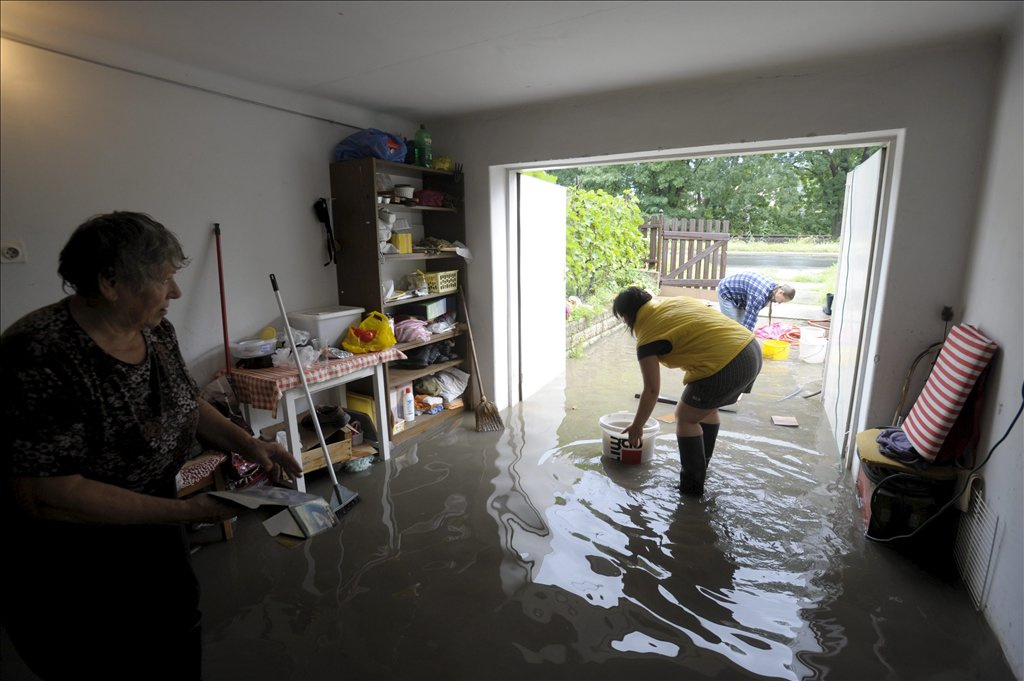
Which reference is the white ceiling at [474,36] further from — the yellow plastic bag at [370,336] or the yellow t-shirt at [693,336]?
the yellow plastic bag at [370,336]

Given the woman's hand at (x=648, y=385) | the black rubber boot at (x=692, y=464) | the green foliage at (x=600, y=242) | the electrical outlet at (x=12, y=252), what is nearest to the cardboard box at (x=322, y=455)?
the electrical outlet at (x=12, y=252)

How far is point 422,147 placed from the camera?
3.61m

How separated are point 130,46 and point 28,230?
950 mm

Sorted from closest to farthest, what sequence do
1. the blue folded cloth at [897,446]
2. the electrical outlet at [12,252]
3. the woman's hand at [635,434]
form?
the electrical outlet at [12,252]
the blue folded cloth at [897,446]
the woman's hand at [635,434]

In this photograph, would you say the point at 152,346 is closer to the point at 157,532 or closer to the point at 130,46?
the point at 157,532

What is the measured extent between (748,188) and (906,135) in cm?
646

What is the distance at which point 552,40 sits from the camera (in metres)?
2.30

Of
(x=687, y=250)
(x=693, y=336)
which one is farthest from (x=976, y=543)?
(x=687, y=250)

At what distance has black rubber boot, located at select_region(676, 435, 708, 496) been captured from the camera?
2.76 meters

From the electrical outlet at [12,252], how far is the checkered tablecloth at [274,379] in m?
0.99

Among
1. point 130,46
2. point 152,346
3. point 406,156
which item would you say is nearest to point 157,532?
point 152,346

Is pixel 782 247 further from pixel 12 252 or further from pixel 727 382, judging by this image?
pixel 12 252

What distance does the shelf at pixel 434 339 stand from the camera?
3.49m

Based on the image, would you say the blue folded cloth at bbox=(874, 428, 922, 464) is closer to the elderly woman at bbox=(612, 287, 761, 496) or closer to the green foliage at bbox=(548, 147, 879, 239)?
the elderly woman at bbox=(612, 287, 761, 496)
